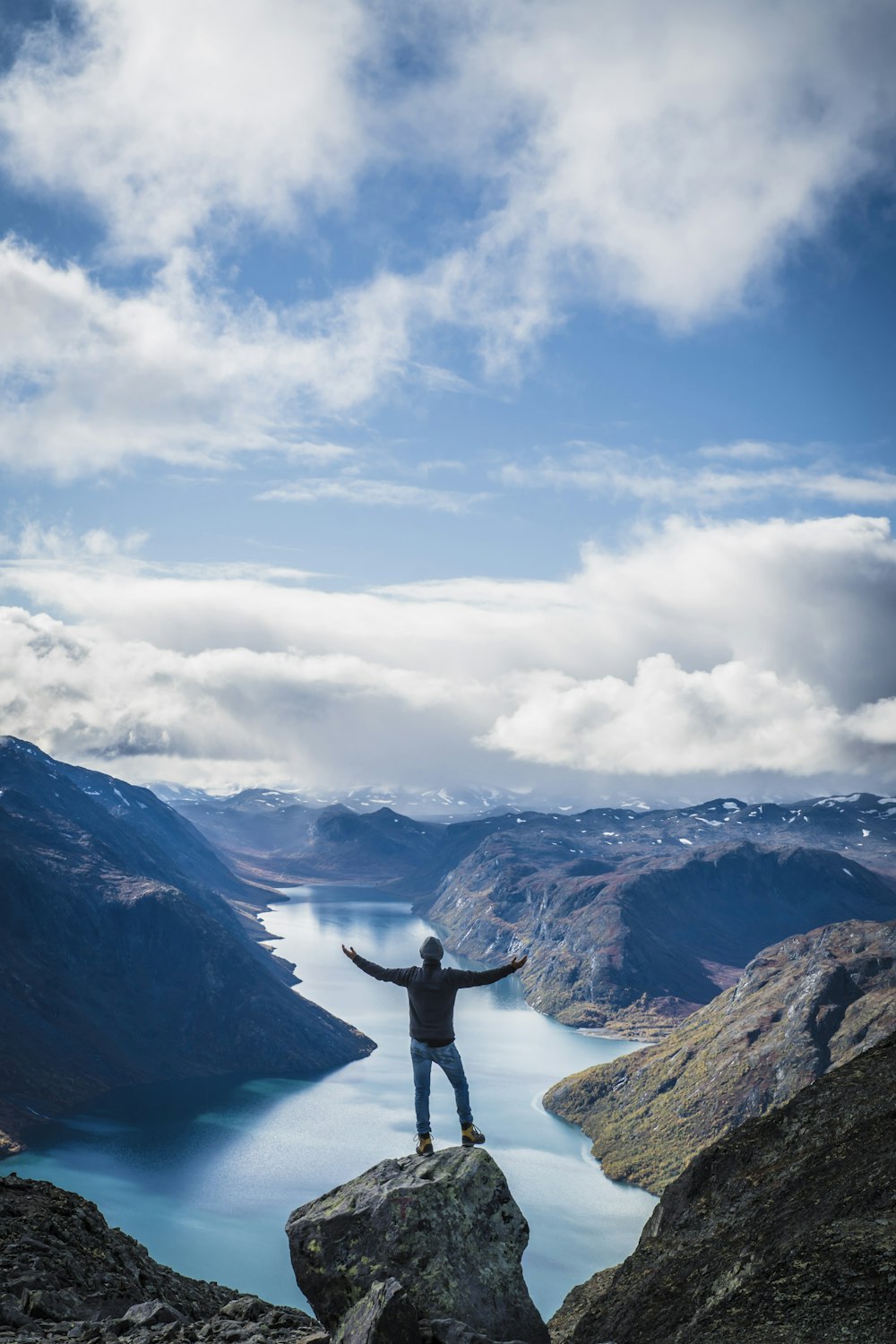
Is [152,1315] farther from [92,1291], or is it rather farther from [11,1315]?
[92,1291]

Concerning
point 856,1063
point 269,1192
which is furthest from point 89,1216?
point 269,1192

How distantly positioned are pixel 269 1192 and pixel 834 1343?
179 metres

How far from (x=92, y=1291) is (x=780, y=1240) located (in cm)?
2133

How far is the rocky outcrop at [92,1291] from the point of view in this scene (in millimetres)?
22625

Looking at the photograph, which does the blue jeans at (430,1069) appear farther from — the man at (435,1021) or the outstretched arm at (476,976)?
the outstretched arm at (476,976)

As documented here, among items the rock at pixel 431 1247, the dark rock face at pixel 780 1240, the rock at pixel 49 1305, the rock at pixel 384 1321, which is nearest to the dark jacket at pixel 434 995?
the rock at pixel 431 1247

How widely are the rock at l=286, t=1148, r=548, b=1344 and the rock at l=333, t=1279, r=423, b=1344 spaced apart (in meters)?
0.78

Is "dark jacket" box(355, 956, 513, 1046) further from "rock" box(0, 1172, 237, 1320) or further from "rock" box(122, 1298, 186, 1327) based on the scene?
"rock" box(0, 1172, 237, 1320)

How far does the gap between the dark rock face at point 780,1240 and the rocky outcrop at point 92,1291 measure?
9.21m

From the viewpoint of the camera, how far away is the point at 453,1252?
834 inches

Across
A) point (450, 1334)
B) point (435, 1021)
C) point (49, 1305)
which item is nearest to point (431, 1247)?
point (450, 1334)

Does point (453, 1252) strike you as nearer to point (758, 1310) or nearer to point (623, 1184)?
point (758, 1310)

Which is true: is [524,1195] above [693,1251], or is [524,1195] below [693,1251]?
below

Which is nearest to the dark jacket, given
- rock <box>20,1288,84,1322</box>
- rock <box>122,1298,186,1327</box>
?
rock <box>122,1298,186,1327</box>
